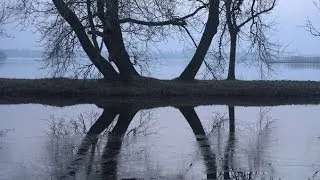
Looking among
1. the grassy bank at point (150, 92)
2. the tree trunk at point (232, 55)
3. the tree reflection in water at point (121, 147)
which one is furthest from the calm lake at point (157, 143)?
the tree trunk at point (232, 55)

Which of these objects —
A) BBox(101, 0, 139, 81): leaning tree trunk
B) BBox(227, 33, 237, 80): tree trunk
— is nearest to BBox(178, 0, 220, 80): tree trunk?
BBox(101, 0, 139, 81): leaning tree trunk

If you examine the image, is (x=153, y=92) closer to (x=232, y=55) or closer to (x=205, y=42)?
(x=205, y=42)

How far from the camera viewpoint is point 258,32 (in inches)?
1243

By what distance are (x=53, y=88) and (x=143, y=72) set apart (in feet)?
17.3

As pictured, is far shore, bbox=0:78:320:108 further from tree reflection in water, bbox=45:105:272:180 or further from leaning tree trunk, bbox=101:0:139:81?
tree reflection in water, bbox=45:105:272:180

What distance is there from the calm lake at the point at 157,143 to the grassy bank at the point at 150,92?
163 inches

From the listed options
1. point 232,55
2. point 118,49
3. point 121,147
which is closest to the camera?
point 121,147

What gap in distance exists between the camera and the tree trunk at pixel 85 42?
82.2ft

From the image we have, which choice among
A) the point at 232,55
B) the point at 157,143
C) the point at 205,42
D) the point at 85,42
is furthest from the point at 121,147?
the point at 232,55

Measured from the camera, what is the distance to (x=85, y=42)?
26859mm

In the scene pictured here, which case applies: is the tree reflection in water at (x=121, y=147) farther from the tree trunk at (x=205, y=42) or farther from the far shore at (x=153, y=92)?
the tree trunk at (x=205, y=42)

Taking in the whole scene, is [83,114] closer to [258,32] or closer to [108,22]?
[108,22]

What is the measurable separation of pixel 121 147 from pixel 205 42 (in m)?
18.6

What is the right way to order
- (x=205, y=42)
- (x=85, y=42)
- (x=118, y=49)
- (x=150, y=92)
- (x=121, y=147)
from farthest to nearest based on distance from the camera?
(x=205, y=42) < (x=118, y=49) < (x=85, y=42) < (x=150, y=92) < (x=121, y=147)
